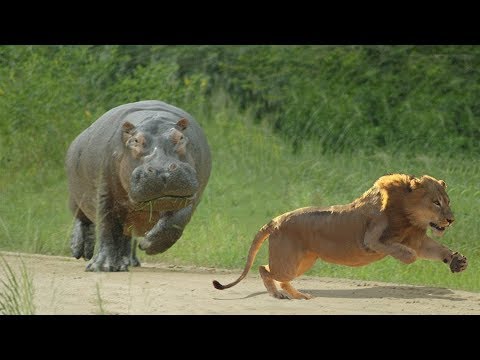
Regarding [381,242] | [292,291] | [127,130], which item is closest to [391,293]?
[292,291]

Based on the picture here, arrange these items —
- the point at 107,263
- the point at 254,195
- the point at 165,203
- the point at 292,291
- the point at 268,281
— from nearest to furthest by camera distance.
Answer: the point at 268,281 → the point at 292,291 → the point at 165,203 → the point at 107,263 → the point at 254,195

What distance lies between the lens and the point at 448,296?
7.81m

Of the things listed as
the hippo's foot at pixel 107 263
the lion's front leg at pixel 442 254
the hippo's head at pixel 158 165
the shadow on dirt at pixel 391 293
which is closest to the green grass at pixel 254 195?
the hippo's foot at pixel 107 263

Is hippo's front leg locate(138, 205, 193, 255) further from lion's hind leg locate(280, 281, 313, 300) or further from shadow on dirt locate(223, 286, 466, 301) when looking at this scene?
lion's hind leg locate(280, 281, 313, 300)

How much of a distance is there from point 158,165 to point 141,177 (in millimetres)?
164

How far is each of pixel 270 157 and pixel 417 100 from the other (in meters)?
2.94

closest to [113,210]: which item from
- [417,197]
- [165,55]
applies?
[417,197]

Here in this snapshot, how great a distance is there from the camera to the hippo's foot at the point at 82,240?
10.2 metres

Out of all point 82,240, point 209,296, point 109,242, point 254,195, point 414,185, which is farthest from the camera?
point 254,195

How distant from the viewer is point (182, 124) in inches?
366

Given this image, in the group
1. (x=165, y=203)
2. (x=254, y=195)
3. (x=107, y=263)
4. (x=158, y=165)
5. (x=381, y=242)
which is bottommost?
(x=107, y=263)

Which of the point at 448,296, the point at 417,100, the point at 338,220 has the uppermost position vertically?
the point at 417,100

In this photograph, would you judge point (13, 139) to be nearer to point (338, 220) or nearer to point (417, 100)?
point (417, 100)

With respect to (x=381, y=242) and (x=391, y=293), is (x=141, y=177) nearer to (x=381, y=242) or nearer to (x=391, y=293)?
(x=391, y=293)
